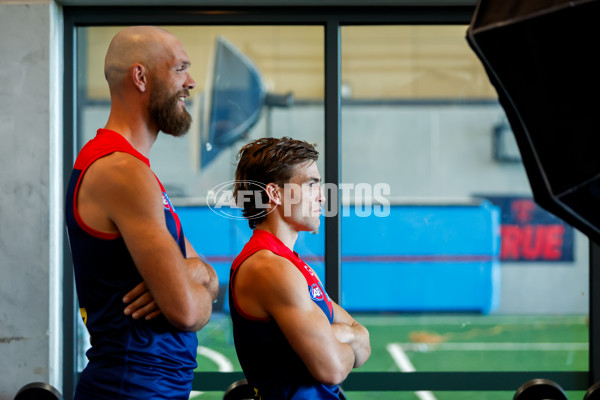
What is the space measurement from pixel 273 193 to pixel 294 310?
39 centimetres

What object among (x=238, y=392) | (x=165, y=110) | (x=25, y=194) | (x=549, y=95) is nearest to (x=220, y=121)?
(x=25, y=194)

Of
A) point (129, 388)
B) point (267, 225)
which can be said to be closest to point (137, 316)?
point (129, 388)

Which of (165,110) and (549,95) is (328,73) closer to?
(165,110)

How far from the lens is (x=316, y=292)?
5.89 feet

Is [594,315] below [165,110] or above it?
below

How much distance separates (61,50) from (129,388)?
7.24 feet

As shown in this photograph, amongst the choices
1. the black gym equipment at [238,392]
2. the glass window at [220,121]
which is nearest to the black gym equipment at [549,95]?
the black gym equipment at [238,392]

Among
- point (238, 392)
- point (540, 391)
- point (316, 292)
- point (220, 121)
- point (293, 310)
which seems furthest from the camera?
point (220, 121)

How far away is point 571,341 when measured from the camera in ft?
11.1

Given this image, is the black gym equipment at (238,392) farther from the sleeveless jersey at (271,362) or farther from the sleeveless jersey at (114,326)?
the sleeveless jersey at (114,326)

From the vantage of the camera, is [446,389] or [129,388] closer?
[129,388]

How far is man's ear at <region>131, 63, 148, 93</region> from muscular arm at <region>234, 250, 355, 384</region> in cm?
54

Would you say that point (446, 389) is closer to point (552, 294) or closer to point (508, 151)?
point (552, 294)

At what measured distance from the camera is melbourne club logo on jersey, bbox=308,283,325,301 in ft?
5.80
